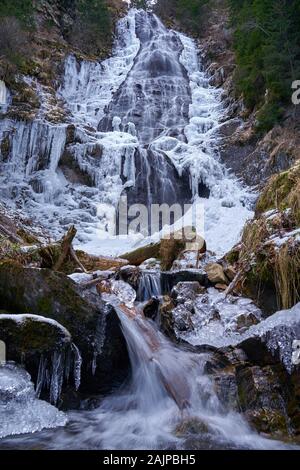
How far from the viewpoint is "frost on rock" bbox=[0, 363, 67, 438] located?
3715mm

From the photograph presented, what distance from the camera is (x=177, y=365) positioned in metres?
4.68

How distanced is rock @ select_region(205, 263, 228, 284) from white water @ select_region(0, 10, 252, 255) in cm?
403

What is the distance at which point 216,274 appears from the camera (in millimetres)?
6445

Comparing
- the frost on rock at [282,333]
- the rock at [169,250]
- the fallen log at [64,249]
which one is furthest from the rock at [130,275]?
the frost on rock at [282,333]

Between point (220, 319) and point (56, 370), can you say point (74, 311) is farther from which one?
point (220, 319)

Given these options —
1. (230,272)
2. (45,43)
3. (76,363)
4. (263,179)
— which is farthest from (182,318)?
(45,43)

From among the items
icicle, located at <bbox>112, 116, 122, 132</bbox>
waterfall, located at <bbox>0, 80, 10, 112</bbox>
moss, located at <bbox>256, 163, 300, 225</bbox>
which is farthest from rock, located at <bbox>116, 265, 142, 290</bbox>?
icicle, located at <bbox>112, 116, 122, 132</bbox>

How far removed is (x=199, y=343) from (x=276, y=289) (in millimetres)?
1110

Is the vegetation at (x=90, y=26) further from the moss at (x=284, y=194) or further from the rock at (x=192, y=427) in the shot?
the rock at (x=192, y=427)

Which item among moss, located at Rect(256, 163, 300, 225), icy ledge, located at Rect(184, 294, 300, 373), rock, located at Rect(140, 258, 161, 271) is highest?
moss, located at Rect(256, 163, 300, 225)

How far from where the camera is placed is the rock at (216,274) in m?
6.37

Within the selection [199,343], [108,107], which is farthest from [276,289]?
[108,107]

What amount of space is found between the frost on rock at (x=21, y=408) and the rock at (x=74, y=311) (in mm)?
610

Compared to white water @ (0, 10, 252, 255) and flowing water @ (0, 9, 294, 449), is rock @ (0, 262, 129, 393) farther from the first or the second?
white water @ (0, 10, 252, 255)
